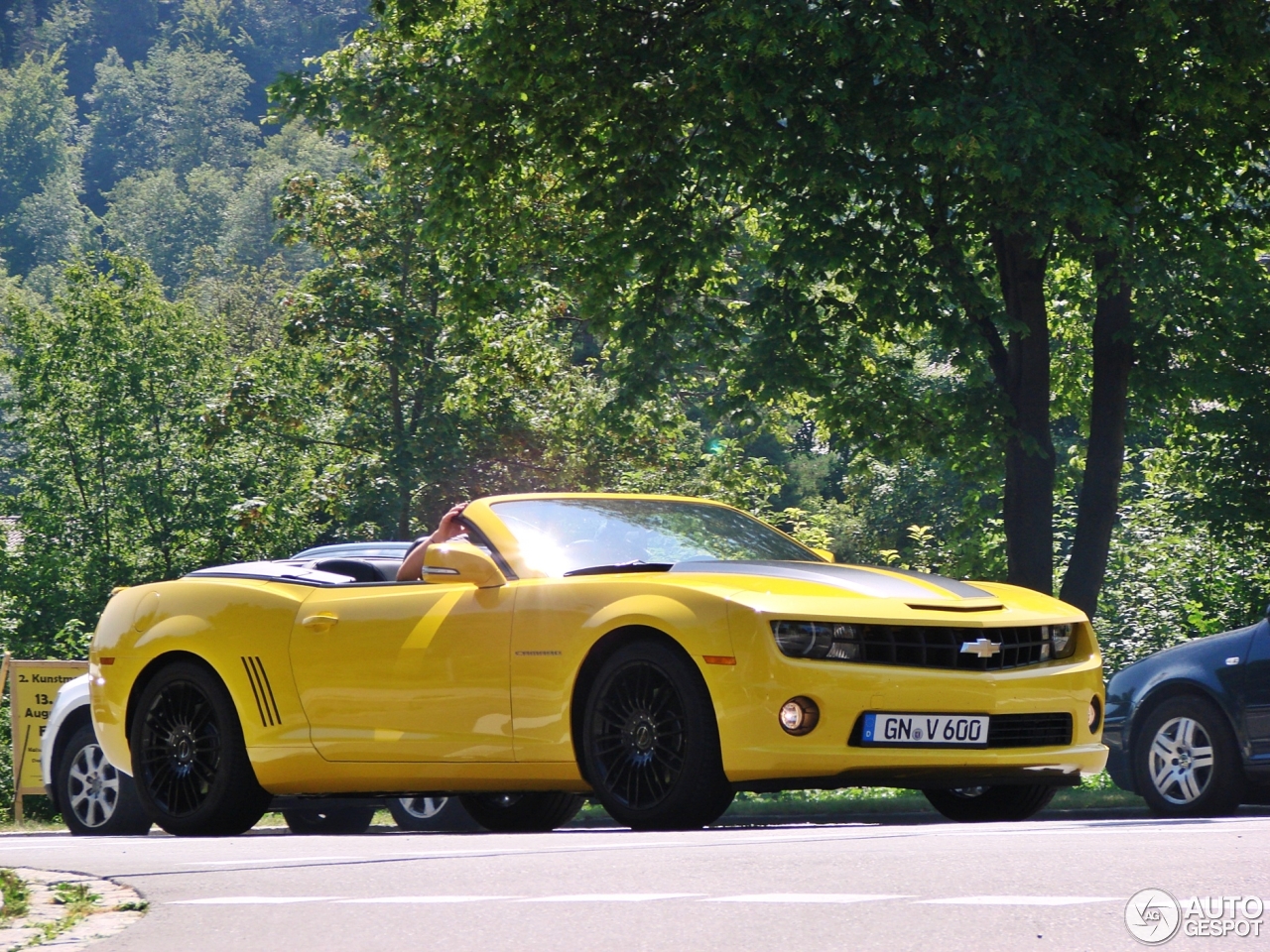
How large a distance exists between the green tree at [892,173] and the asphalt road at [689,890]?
33.9 ft

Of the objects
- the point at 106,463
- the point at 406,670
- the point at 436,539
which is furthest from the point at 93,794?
the point at 106,463

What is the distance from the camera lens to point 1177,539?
94.9ft

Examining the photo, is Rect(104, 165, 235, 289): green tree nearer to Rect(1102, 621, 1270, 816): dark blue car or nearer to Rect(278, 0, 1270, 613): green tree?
Rect(278, 0, 1270, 613): green tree

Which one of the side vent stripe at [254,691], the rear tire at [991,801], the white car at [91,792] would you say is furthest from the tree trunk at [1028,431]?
the side vent stripe at [254,691]

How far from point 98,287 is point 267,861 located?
4024cm

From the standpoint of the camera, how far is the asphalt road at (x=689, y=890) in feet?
15.3

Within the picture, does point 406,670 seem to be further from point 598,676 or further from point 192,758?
point 192,758

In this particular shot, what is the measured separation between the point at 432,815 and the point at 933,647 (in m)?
5.90

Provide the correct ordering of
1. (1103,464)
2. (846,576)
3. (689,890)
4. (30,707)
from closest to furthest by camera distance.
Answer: (689,890), (846,576), (30,707), (1103,464)

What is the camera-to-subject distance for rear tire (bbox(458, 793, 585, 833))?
31.9 ft

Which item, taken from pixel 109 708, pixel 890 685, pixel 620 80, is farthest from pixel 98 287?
pixel 890 685

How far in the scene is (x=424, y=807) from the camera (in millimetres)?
12797

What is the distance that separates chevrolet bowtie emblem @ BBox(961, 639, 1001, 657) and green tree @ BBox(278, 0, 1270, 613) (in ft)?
29.7

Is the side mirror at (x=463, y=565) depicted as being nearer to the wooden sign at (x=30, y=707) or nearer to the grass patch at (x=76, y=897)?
the grass patch at (x=76, y=897)
